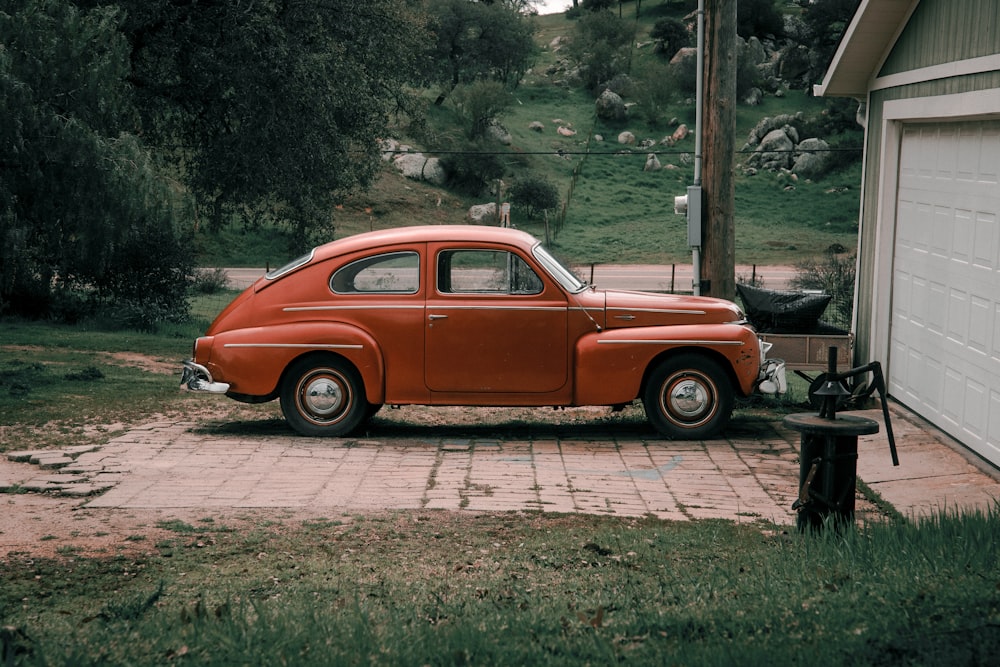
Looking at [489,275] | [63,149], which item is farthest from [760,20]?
[489,275]

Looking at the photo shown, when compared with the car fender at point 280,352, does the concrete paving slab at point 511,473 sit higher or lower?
lower

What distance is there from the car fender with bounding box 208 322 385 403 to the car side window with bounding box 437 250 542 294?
2.89ft

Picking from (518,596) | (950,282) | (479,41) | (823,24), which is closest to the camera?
(518,596)

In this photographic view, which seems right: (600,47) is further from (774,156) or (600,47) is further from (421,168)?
(421,168)

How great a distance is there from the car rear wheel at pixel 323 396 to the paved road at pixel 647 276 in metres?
21.1

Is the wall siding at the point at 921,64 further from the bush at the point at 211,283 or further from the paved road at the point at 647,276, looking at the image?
the bush at the point at 211,283

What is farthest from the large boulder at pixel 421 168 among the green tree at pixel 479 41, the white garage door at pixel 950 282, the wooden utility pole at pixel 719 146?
the white garage door at pixel 950 282

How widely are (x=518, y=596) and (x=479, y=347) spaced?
4703 millimetres

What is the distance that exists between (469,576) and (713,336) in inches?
183

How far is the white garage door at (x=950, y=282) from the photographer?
8898 millimetres

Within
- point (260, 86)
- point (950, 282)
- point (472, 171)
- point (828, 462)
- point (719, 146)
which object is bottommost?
point (828, 462)

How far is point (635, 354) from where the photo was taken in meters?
9.96

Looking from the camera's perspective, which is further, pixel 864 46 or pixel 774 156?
pixel 774 156

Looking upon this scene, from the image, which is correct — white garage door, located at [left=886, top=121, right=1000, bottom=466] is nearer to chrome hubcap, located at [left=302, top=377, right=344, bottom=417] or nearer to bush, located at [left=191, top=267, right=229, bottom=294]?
chrome hubcap, located at [left=302, top=377, right=344, bottom=417]
